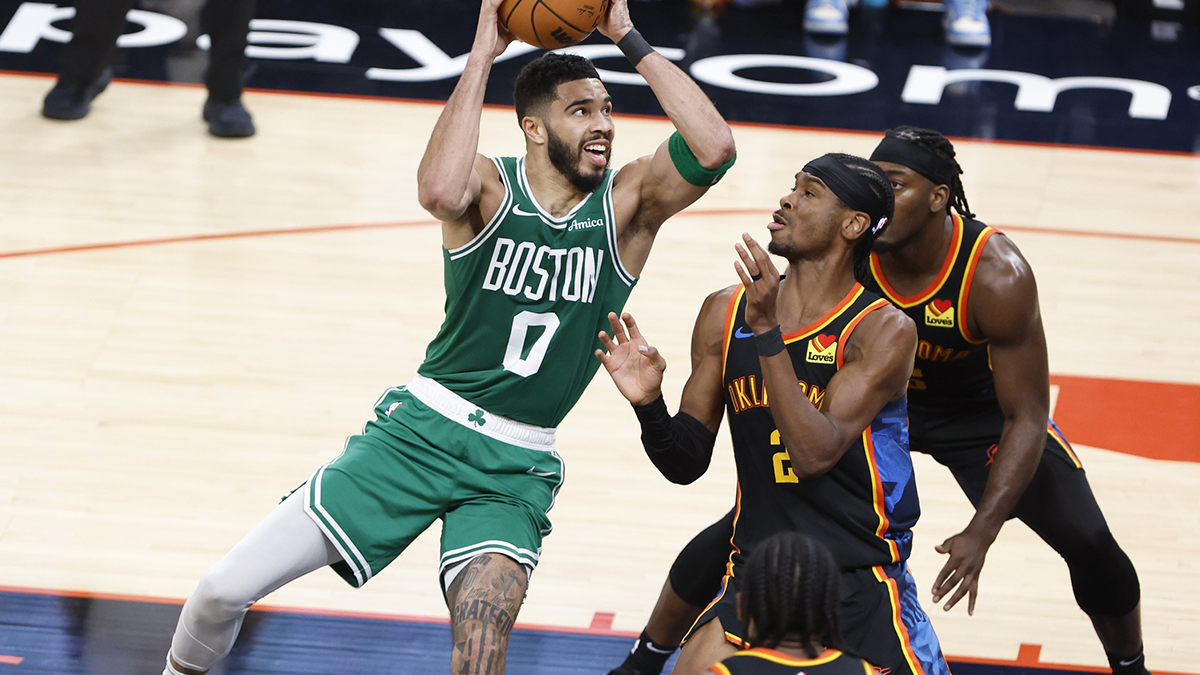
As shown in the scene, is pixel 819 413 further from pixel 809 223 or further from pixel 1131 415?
pixel 1131 415

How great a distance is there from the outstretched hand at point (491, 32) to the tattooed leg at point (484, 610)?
1526 mm

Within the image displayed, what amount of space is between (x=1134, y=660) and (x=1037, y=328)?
1.26 meters

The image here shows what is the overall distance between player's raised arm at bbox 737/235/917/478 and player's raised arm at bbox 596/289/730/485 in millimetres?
320

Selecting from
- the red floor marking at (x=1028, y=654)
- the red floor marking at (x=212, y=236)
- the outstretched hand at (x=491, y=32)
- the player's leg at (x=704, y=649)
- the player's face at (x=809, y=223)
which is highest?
the outstretched hand at (x=491, y=32)

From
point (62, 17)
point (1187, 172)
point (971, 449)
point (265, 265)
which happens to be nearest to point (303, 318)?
point (265, 265)

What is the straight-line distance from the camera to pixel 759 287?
11.4ft

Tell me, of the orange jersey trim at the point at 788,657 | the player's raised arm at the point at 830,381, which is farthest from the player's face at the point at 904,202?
the orange jersey trim at the point at 788,657

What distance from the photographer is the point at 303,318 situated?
7223 mm

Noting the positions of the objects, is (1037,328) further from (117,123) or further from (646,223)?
(117,123)

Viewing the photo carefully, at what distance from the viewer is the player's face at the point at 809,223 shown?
3785mm

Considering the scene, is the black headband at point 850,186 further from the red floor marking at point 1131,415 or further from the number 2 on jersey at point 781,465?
the red floor marking at point 1131,415

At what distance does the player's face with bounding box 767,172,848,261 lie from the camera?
379 centimetres

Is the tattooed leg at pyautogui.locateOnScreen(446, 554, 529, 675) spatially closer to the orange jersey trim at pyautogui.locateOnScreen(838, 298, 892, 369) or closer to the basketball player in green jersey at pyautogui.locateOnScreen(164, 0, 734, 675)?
the basketball player in green jersey at pyautogui.locateOnScreen(164, 0, 734, 675)

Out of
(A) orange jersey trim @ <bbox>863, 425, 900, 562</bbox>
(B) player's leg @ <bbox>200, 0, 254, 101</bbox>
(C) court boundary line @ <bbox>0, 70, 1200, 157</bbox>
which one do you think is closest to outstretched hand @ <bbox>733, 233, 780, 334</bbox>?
(A) orange jersey trim @ <bbox>863, 425, 900, 562</bbox>
